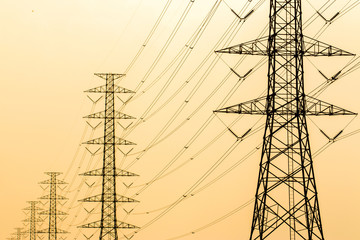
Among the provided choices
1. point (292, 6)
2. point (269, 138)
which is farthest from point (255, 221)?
point (292, 6)

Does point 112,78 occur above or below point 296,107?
above

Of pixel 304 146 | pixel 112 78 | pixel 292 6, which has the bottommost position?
pixel 304 146

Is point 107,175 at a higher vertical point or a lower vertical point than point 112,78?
lower

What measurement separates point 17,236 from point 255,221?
81.6 metres

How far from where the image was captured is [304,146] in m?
29.2

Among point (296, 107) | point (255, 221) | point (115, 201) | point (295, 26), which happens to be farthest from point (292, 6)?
point (115, 201)

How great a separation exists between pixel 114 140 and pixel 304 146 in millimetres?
23304

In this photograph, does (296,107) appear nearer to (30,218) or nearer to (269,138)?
(269,138)


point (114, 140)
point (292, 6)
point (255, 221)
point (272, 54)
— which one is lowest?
point (255, 221)

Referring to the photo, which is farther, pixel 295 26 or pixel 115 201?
pixel 115 201

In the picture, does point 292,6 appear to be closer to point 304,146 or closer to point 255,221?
point 304,146

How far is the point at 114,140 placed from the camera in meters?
50.7

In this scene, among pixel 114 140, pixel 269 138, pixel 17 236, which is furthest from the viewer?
pixel 17 236

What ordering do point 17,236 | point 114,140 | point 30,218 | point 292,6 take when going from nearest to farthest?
point 292,6 < point 114,140 < point 30,218 < point 17,236
